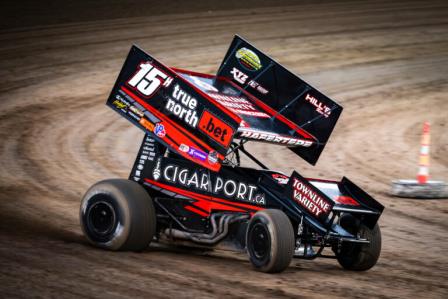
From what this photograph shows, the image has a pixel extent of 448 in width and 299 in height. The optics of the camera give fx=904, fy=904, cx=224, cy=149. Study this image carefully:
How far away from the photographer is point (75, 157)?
1636 centimetres

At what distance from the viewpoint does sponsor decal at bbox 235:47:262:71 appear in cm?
1153

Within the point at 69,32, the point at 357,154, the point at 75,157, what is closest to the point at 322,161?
the point at 357,154

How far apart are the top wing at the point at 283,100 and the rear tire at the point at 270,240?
1.35m

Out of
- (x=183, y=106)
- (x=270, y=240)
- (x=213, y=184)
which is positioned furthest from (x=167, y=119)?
(x=270, y=240)

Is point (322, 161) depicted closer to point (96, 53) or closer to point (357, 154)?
point (357, 154)

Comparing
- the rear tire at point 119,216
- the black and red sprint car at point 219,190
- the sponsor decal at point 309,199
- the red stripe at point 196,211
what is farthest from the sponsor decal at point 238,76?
the sponsor decal at point 309,199

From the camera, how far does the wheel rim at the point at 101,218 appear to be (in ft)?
33.3

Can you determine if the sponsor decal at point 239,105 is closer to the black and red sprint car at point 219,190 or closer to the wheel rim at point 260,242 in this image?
the black and red sprint car at point 219,190

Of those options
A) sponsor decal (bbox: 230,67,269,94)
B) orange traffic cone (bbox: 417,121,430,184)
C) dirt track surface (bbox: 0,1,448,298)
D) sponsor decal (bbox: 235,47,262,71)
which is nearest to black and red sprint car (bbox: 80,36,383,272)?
→ dirt track surface (bbox: 0,1,448,298)

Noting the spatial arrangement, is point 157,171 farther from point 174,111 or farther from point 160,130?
point 174,111

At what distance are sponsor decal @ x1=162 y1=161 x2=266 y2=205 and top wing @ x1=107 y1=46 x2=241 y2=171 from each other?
0.80 feet

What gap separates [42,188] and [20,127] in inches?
187

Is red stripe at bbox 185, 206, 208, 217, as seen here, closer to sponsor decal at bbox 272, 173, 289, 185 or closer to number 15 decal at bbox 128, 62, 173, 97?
sponsor decal at bbox 272, 173, 289, 185

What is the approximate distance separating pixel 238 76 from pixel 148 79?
59.7 inches
